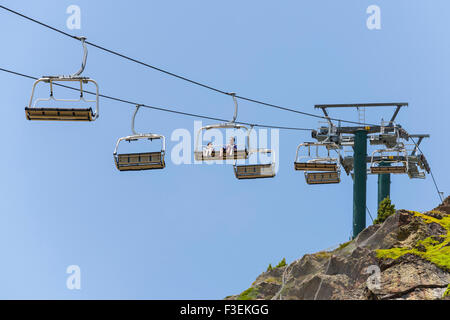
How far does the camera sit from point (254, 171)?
81.0 feet

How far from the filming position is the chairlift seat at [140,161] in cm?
2242

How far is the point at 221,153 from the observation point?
77.5ft

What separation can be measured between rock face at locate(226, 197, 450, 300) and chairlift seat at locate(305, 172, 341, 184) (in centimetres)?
459

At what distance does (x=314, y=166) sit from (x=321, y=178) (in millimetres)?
1746

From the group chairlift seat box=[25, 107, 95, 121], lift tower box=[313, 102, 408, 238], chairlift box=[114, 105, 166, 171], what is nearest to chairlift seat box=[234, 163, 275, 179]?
chairlift box=[114, 105, 166, 171]

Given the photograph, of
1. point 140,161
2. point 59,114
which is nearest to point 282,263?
point 140,161

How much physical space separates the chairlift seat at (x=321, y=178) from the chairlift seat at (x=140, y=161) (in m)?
10.8

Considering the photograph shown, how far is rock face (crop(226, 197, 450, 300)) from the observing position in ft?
71.8

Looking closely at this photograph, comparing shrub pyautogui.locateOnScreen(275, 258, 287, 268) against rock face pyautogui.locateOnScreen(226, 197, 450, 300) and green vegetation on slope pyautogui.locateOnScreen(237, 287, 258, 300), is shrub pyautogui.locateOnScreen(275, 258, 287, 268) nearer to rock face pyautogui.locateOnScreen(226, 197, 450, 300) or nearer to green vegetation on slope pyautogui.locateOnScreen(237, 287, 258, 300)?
rock face pyautogui.locateOnScreen(226, 197, 450, 300)

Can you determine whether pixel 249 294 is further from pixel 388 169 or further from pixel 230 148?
pixel 388 169

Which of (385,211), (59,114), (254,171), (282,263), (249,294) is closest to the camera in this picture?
(59,114)

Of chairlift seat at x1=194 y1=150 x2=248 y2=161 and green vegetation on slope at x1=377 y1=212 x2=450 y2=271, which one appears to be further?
chairlift seat at x1=194 y1=150 x2=248 y2=161
